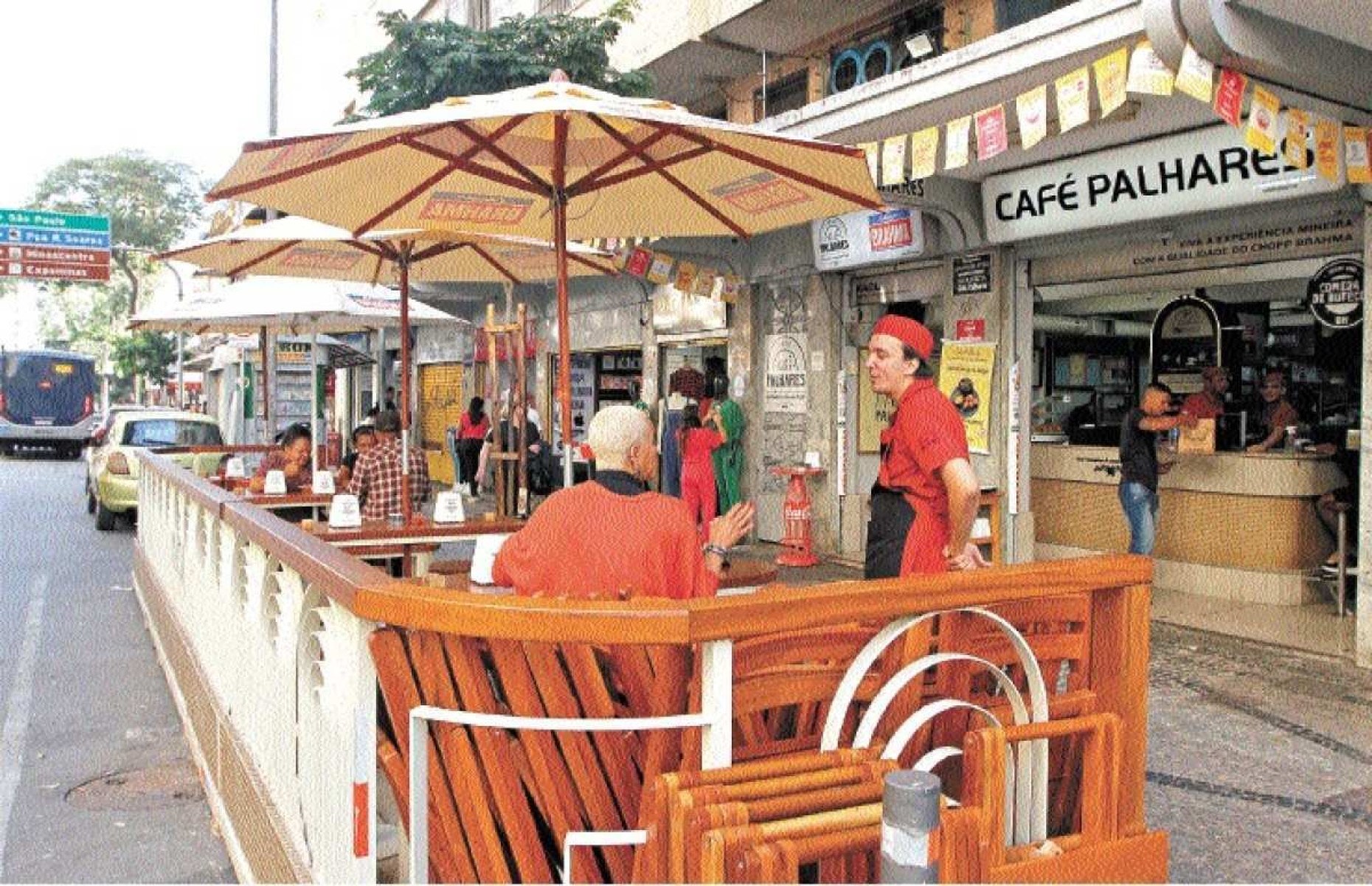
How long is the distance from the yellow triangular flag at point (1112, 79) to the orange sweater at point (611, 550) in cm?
429

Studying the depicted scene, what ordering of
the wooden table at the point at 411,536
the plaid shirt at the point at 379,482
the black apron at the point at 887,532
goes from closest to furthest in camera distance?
the black apron at the point at 887,532 < the wooden table at the point at 411,536 < the plaid shirt at the point at 379,482

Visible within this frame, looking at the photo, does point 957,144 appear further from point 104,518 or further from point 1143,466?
point 104,518

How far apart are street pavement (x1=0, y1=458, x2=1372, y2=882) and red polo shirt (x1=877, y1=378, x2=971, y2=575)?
1.43 metres

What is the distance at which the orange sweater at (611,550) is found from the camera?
3.11m

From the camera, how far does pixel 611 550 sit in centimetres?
311

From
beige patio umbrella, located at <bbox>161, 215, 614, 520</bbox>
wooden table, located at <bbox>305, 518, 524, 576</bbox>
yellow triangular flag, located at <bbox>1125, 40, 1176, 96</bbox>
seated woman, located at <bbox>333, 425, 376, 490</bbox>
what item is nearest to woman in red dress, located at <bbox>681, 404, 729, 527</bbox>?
seated woman, located at <bbox>333, 425, 376, 490</bbox>

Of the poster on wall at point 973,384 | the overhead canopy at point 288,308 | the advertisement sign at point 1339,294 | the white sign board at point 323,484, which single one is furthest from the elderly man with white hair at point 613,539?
the poster on wall at point 973,384

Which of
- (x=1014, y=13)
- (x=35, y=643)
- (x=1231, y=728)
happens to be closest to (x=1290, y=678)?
(x=1231, y=728)

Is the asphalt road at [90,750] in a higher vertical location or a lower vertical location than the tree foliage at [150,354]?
lower

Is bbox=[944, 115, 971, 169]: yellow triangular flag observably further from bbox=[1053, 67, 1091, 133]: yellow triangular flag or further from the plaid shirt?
the plaid shirt

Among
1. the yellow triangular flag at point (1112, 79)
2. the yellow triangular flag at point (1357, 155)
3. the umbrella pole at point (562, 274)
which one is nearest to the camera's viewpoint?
the umbrella pole at point (562, 274)

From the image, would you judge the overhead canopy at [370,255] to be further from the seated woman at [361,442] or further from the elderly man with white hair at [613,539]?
the elderly man with white hair at [613,539]

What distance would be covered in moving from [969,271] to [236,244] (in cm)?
633

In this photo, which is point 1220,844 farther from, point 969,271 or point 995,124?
point 969,271
